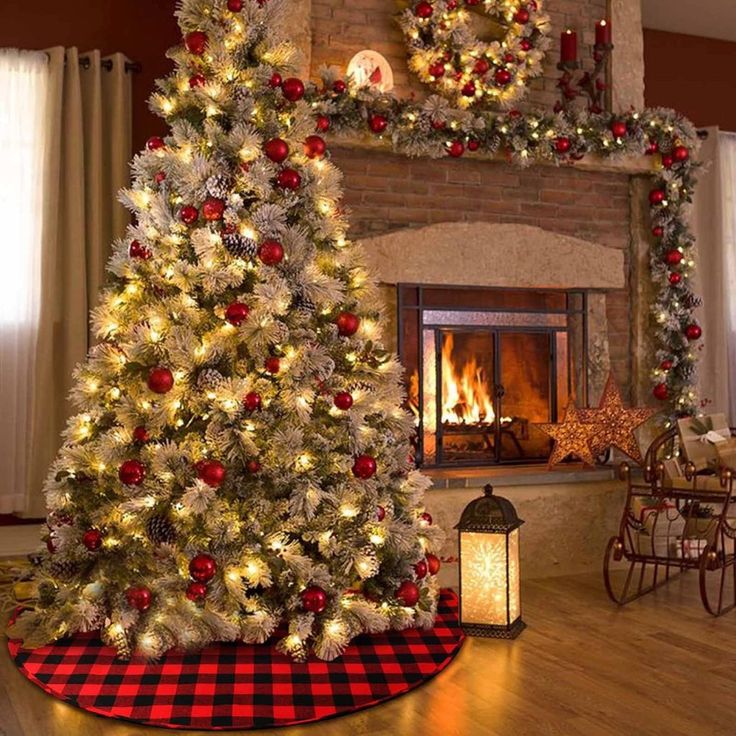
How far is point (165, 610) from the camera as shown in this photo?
3217 millimetres

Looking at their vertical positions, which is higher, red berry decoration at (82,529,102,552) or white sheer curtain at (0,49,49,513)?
white sheer curtain at (0,49,49,513)

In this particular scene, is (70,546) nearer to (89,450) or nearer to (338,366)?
(89,450)

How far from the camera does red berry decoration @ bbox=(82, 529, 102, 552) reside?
3346 mm

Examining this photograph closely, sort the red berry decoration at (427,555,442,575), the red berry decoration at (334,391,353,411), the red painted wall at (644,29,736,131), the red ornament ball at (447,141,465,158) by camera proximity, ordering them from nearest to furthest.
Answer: the red berry decoration at (334,391,353,411) < the red berry decoration at (427,555,442,575) < the red ornament ball at (447,141,465,158) < the red painted wall at (644,29,736,131)

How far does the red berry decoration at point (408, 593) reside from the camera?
3.45 meters

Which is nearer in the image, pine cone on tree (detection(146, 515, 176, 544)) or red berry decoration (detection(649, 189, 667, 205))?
pine cone on tree (detection(146, 515, 176, 544))

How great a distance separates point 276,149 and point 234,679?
174cm

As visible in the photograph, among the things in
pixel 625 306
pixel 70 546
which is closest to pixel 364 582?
pixel 70 546

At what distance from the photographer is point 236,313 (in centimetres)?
322

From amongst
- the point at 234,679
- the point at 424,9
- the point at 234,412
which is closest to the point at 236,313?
the point at 234,412

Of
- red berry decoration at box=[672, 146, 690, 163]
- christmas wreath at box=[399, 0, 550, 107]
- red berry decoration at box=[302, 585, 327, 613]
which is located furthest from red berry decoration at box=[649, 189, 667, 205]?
red berry decoration at box=[302, 585, 327, 613]

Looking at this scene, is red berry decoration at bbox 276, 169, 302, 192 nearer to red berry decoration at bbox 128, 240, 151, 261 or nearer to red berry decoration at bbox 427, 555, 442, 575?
red berry decoration at bbox 128, 240, 151, 261

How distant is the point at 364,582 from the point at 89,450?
108 cm

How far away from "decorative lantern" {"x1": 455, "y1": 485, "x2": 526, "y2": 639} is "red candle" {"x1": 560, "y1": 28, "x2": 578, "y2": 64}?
90.4 inches
